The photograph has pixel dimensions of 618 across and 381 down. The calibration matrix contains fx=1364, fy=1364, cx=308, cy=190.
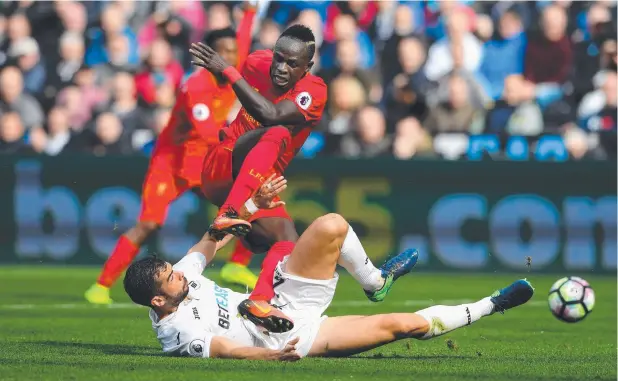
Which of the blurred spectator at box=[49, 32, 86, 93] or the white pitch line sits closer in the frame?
the white pitch line

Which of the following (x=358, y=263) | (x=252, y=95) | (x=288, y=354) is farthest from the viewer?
(x=252, y=95)

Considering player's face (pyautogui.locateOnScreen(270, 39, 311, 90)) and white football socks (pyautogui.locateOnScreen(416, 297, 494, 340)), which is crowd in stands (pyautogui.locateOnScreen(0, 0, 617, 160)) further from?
white football socks (pyautogui.locateOnScreen(416, 297, 494, 340))

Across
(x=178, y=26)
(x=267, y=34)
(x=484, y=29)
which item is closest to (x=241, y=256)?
(x=267, y=34)

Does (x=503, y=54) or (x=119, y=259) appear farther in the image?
(x=503, y=54)

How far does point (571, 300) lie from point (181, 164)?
515 cm

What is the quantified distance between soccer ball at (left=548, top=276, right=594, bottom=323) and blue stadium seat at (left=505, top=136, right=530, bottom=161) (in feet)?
23.7

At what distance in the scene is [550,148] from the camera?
17125mm

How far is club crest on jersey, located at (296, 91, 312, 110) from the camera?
10.2m

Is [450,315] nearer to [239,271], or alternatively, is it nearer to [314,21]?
[239,271]

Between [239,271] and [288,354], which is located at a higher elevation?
[288,354]

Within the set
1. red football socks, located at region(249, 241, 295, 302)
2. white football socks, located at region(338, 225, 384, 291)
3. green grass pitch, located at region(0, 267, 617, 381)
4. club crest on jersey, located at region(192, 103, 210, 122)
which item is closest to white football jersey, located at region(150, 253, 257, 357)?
green grass pitch, located at region(0, 267, 617, 381)

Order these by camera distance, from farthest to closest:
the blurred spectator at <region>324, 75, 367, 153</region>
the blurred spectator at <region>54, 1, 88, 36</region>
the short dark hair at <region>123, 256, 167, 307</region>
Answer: the blurred spectator at <region>54, 1, 88, 36</region> → the blurred spectator at <region>324, 75, 367, 153</region> → the short dark hair at <region>123, 256, 167, 307</region>

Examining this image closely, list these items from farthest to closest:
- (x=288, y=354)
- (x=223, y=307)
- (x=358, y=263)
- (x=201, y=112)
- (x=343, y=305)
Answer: (x=343, y=305) < (x=201, y=112) < (x=358, y=263) < (x=223, y=307) < (x=288, y=354)

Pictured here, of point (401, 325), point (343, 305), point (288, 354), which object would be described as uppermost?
point (401, 325)
